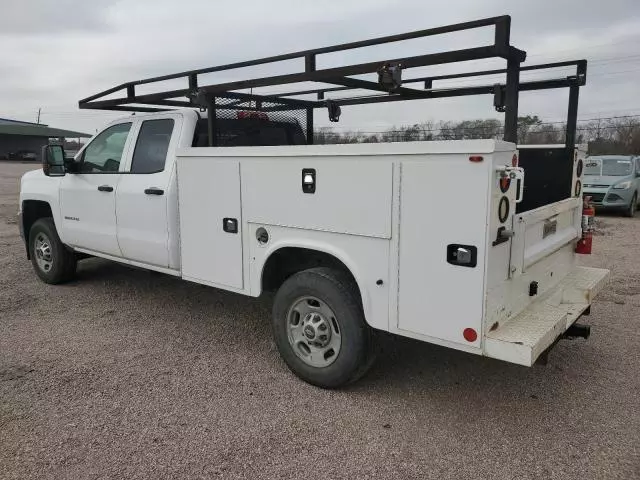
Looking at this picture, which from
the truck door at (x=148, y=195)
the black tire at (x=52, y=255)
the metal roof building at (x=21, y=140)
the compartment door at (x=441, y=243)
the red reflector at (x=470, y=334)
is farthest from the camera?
the metal roof building at (x=21, y=140)

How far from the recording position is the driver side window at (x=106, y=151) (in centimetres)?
552

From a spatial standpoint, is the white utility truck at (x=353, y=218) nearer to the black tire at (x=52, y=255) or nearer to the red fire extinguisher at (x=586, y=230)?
the red fire extinguisher at (x=586, y=230)

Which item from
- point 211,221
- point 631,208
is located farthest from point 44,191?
point 631,208

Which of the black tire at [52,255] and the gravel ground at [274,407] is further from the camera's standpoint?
the black tire at [52,255]

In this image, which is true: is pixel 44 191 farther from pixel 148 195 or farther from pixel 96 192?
pixel 148 195

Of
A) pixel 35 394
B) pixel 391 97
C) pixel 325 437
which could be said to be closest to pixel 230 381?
pixel 325 437

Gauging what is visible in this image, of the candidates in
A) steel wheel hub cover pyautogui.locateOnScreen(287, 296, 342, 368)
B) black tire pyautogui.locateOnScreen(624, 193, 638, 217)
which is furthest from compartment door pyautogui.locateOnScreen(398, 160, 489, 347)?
black tire pyautogui.locateOnScreen(624, 193, 638, 217)

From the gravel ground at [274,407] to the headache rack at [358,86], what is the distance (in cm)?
178

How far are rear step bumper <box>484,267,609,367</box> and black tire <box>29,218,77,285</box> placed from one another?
17.2 feet

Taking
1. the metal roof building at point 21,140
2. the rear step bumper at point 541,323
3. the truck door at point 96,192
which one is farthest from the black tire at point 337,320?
the metal roof building at point 21,140

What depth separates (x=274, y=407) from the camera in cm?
370

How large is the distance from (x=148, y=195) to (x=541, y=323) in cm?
344

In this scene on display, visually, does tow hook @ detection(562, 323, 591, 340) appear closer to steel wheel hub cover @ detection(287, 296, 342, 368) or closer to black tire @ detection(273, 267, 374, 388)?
black tire @ detection(273, 267, 374, 388)

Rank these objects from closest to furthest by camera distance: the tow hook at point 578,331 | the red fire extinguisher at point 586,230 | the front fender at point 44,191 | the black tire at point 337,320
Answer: the black tire at point 337,320 → the tow hook at point 578,331 → the red fire extinguisher at point 586,230 → the front fender at point 44,191
